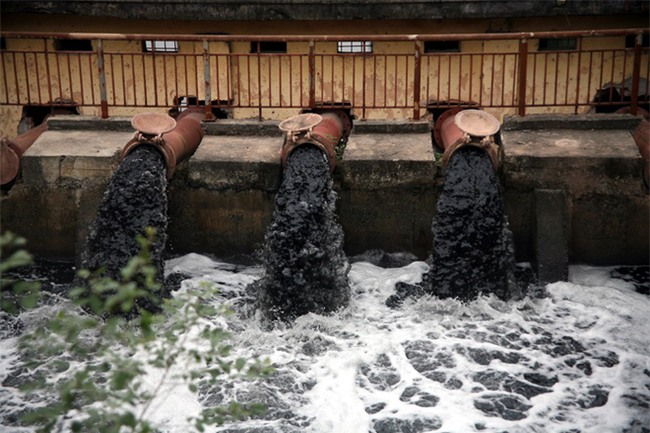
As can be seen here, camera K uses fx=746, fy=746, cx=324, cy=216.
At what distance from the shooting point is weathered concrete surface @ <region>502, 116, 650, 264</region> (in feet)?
27.0

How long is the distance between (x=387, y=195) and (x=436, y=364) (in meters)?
2.48

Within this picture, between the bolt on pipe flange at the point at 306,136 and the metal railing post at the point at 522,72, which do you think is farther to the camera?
the metal railing post at the point at 522,72

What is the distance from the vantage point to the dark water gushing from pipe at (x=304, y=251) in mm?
7586

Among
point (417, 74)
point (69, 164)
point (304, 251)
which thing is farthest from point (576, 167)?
point (69, 164)

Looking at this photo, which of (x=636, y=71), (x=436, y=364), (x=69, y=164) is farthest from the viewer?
(x=636, y=71)

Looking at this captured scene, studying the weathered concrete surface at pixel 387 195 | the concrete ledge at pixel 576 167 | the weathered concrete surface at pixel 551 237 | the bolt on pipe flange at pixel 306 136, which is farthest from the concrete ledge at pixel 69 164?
the weathered concrete surface at pixel 551 237

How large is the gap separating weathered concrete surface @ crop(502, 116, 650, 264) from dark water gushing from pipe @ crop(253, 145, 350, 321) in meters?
2.12

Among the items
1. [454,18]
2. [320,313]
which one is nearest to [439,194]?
[320,313]

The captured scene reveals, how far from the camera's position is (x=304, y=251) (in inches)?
303

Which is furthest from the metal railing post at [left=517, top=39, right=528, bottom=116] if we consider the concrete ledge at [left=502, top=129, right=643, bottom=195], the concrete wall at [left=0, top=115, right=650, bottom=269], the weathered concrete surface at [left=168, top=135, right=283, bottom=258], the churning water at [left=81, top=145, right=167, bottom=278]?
the churning water at [left=81, top=145, right=167, bottom=278]

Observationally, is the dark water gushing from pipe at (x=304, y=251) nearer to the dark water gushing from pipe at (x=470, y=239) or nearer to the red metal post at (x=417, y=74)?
the dark water gushing from pipe at (x=470, y=239)

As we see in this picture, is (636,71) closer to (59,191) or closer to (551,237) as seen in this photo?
(551,237)

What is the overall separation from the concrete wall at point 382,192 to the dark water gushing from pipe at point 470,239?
51cm

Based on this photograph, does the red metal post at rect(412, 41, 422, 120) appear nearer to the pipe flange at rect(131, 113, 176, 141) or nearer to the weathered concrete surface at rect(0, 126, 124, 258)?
the pipe flange at rect(131, 113, 176, 141)
